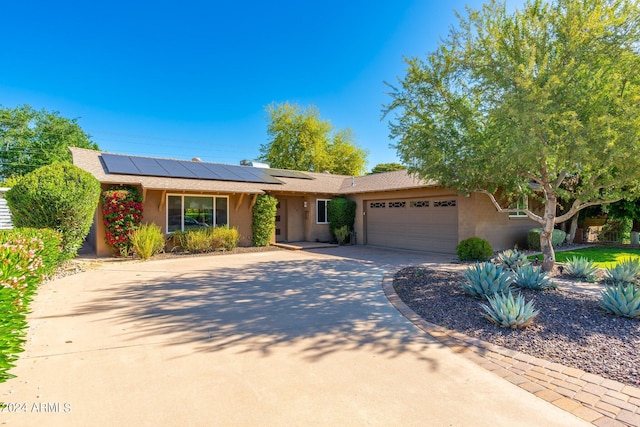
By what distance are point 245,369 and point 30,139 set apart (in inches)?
1707

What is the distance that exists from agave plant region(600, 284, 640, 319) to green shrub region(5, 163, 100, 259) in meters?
11.7

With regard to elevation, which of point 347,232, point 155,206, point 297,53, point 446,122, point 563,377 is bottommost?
point 563,377

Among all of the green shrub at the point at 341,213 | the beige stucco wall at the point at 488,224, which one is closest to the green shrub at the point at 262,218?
the green shrub at the point at 341,213

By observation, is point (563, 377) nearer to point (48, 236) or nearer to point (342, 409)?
point (342, 409)

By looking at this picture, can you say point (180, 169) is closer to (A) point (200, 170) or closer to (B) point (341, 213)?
(A) point (200, 170)

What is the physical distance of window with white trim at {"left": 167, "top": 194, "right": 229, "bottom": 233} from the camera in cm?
1346

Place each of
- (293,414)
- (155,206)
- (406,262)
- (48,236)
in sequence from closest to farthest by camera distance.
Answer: (293,414) < (48,236) < (406,262) < (155,206)

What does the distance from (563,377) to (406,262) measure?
24.8 feet

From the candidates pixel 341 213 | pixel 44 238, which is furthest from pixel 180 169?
pixel 44 238

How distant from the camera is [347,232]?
16.7 metres

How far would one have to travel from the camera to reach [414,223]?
14125 mm

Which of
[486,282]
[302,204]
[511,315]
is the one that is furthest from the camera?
[302,204]

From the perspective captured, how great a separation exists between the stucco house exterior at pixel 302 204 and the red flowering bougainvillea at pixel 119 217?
38 centimetres

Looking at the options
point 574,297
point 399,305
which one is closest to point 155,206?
Answer: point 399,305
